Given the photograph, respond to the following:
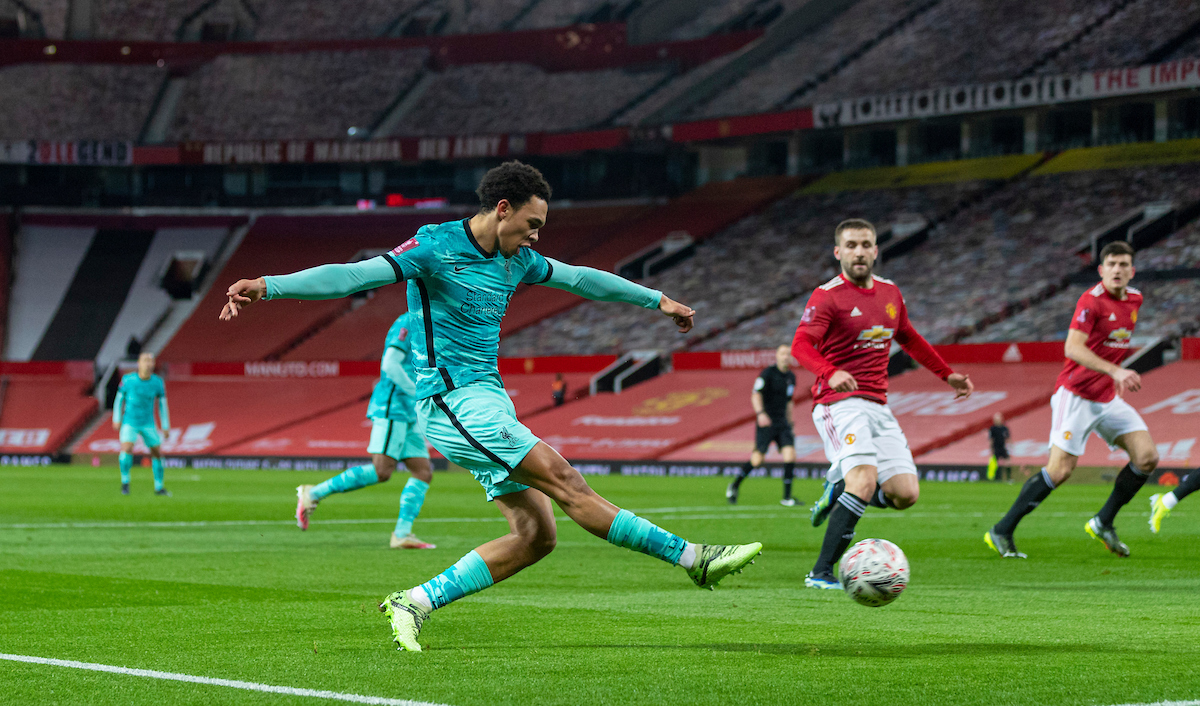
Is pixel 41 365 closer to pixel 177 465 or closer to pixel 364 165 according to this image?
pixel 177 465

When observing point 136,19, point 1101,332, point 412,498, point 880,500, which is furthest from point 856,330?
point 136,19

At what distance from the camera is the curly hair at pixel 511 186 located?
6.51 metres

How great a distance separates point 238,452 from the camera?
42625 millimetres

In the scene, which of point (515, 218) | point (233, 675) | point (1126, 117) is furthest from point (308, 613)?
point (1126, 117)

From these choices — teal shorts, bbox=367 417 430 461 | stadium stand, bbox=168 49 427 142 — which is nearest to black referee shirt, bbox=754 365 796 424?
teal shorts, bbox=367 417 430 461

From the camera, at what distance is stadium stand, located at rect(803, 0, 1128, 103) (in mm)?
42531

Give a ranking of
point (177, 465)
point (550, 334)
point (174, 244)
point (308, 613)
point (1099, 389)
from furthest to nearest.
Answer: point (174, 244) < point (550, 334) < point (177, 465) < point (1099, 389) < point (308, 613)

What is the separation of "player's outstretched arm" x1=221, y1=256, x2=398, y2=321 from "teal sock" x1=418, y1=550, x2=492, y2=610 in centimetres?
144

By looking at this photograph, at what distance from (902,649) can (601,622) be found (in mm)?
1820

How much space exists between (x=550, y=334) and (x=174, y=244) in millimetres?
17932

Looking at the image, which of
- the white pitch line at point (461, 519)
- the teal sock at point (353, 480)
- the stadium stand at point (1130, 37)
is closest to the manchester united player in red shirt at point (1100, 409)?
the white pitch line at point (461, 519)

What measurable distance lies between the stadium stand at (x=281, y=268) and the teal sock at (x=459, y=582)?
4087 cm

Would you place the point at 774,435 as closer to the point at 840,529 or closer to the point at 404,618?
the point at 840,529

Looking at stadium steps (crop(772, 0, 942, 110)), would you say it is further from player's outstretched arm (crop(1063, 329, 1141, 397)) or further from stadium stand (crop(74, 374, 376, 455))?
player's outstretched arm (crop(1063, 329, 1141, 397))
